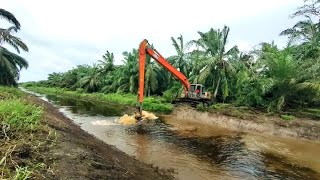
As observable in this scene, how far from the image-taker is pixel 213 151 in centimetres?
1627

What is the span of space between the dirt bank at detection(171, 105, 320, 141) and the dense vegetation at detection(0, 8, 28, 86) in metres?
15.1

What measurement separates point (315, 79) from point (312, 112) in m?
3.48

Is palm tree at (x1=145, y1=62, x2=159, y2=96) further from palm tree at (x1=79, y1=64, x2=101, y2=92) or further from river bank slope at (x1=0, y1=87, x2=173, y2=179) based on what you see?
river bank slope at (x1=0, y1=87, x2=173, y2=179)

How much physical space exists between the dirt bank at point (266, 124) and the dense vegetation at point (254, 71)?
220 cm

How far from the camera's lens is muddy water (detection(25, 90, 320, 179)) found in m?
12.9

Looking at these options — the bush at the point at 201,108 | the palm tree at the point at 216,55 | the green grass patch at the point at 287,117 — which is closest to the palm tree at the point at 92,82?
the palm tree at the point at 216,55

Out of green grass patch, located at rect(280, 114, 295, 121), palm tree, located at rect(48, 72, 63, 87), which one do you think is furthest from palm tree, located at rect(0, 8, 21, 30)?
palm tree, located at rect(48, 72, 63, 87)

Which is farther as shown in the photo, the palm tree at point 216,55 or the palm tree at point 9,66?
the palm tree at point 216,55

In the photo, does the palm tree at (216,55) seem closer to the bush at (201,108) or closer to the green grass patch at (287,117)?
the bush at (201,108)

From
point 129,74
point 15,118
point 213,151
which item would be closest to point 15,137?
point 15,118

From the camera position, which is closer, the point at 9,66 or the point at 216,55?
the point at 9,66

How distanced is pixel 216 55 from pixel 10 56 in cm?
1841

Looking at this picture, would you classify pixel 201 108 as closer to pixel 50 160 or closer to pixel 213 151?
pixel 213 151

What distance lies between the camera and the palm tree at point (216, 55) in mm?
32625
